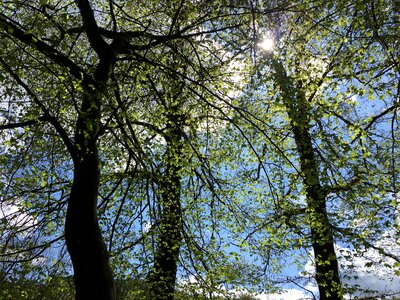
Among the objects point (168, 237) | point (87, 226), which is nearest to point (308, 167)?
point (168, 237)

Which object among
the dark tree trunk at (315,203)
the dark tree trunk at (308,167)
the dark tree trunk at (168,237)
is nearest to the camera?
the dark tree trunk at (308,167)

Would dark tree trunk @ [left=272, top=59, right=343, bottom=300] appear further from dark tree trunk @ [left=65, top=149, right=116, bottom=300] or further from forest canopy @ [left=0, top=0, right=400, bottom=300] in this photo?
dark tree trunk @ [left=65, top=149, right=116, bottom=300]

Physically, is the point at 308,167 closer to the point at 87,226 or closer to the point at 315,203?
the point at 315,203

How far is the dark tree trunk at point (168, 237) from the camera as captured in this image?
802cm

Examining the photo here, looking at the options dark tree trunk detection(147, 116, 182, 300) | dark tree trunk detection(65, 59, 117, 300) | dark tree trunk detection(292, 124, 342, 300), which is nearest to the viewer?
dark tree trunk detection(65, 59, 117, 300)

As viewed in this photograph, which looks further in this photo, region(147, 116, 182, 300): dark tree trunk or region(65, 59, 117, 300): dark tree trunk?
region(147, 116, 182, 300): dark tree trunk

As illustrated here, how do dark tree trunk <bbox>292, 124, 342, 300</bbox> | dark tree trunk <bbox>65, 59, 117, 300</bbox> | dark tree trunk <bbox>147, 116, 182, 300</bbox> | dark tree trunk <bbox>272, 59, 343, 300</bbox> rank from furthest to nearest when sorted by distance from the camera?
dark tree trunk <bbox>147, 116, 182, 300</bbox> → dark tree trunk <bbox>292, 124, 342, 300</bbox> → dark tree trunk <bbox>272, 59, 343, 300</bbox> → dark tree trunk <bbox>65, 59, 117, 300</bbox>

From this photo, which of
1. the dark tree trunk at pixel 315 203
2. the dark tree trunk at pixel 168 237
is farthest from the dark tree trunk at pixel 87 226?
the dark tree trunk at pixel 315 203

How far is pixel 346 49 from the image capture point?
7320mm

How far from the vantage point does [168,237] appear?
28.3 ft

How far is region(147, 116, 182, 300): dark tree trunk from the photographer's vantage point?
8.02 meters

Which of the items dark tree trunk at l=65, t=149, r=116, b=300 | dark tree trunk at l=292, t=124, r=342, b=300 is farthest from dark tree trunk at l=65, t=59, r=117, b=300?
dark tree trunk at l=292, t=124, r=342, b=300

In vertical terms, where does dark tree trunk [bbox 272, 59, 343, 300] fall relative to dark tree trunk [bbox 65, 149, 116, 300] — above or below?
above

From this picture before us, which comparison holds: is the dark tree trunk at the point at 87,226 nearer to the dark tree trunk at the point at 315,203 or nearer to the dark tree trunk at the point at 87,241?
the dark tree trunk at the point at 87,241
